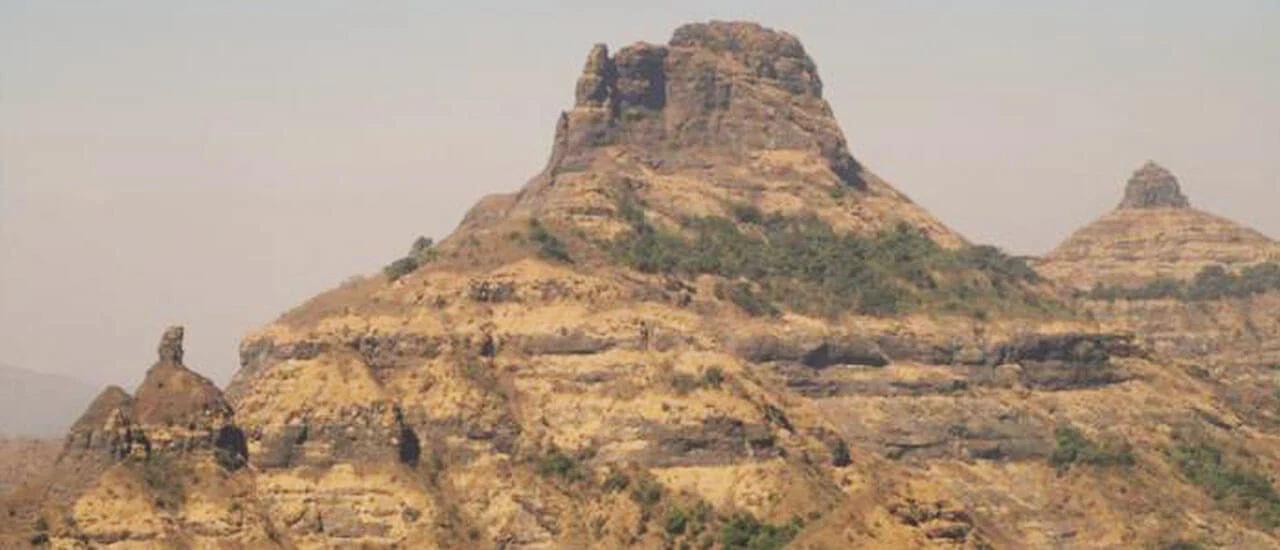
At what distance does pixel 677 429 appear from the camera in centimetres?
15025

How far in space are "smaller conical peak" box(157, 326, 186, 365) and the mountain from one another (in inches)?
7.2

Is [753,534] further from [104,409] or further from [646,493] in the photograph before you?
[104,409]

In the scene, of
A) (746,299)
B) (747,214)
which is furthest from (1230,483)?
(747,214)

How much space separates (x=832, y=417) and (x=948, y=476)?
9.72 m

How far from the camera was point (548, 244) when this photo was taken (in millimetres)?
170750

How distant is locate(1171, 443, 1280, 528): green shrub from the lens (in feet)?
572

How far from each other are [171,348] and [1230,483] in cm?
8433

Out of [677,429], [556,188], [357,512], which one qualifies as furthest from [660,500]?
[556,188]

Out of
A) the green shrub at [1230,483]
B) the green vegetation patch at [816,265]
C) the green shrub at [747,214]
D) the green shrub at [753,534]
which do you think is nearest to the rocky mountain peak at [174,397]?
the green shrub at [753,534]

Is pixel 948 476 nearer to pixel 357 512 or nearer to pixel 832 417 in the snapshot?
pixel 832 417

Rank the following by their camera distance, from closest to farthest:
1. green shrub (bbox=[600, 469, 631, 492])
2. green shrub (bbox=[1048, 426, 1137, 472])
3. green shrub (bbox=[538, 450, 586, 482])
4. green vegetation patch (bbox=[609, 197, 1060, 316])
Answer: green shrub (bbox=[600, 469, 631, 492]), green shrub (bbox=[538, 450, 586, 482]), green shrub (bbox=[1048, 426, 1137, 472]), green vegetation patch (bbox=[609, 197, 1060, 316])

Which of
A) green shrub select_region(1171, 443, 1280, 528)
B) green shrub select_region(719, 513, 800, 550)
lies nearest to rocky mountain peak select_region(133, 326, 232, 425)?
green shrub select_region(719, 513, 800, 550)

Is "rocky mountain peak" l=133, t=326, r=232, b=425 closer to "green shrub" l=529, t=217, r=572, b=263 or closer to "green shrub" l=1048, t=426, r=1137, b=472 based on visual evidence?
"green shrub" l=529, t=217, r=572, b=263

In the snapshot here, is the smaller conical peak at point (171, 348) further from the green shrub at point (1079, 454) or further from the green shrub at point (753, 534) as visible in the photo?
the green shrub at point (1079, 454)
